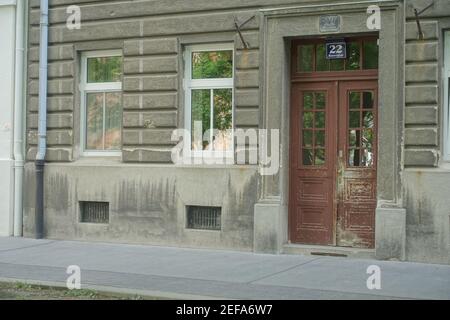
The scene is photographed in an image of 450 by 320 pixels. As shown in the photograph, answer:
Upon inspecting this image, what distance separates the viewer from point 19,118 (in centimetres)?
1454

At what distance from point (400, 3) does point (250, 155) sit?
3516 millimetres

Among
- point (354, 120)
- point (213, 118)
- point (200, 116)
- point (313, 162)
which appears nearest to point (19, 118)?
point (200, 116)

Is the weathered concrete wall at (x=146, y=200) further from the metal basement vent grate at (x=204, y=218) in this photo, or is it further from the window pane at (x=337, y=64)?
the window pane at (x=337, y=64)

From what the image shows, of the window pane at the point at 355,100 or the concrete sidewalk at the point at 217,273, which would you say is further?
the window pane at the point at 355,100

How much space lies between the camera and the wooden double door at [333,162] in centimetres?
1196

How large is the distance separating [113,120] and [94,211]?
1832 mm

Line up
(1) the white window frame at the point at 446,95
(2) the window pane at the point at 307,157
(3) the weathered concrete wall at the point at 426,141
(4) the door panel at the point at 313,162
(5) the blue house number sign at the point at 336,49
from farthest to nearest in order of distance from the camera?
(2) the window pane at the point at 307,157 → (4) the door panel at the point at 313,162 → (5) the blue house number sign at the point at 336,49 → (1) the white window frame at the point at 446,95 → (3) the weathered concrete wall at the point at 426,141

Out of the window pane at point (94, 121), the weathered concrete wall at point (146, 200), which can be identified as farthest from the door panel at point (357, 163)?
the window pane at point (94, 121)

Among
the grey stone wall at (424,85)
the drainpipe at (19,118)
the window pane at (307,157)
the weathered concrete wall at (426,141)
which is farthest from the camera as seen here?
the drainpipe at (19,118)

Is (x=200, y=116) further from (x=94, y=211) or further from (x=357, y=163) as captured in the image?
(x=357, y=163)

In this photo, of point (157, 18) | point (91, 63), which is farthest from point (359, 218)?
point (91, 63)

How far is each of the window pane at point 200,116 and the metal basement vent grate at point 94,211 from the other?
2203mm

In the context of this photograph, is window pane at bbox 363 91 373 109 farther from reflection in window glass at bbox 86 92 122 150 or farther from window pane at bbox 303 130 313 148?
reflection in window glass at bbox 86 92 122 150
